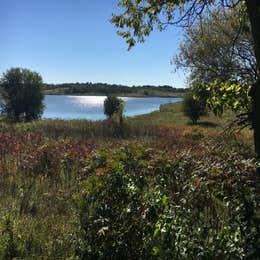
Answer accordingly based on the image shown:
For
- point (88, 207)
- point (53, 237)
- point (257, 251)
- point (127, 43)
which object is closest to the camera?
point (257, 251)

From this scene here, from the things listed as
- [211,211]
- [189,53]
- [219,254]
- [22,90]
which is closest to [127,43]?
[211,211]

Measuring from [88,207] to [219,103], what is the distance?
446 cm

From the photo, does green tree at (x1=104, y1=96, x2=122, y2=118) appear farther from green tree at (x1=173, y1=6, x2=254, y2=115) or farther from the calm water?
green tree at (x1=173, y1=6, x2=254, y2=115)

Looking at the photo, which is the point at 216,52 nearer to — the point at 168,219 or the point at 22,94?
the point at 168,219

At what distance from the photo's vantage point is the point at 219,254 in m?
2.88

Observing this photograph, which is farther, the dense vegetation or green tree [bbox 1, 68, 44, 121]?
the dense vegetation

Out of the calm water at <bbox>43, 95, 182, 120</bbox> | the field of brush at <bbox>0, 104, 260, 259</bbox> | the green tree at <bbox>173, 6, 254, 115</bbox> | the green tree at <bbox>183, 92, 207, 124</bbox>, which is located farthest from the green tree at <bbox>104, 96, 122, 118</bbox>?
the field of brush at <bbox>0, 104, 260, 259</bbox>

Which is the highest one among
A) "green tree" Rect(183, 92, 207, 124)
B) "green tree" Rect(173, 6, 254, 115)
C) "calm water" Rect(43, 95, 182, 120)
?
"green tree" Rect(173, 6, 254, 115)

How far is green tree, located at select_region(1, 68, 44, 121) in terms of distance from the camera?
53.0 metres

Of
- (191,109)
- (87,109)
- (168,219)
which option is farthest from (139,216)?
(87,109)

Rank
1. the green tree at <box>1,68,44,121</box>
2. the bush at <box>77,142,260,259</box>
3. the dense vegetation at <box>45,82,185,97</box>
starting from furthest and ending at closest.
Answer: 1. the dense vegetation at <box>45,82,185,97</box>
2. the green tree at <box>1,68,44,121</box>
3. the bush at <box>77,142,260,259</box>

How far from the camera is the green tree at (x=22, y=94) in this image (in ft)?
174

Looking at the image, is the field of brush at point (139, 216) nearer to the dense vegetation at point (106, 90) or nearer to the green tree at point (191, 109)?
the green tree at point (191, 109)

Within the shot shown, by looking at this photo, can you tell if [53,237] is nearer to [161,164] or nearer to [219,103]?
Answer: [161,164]
